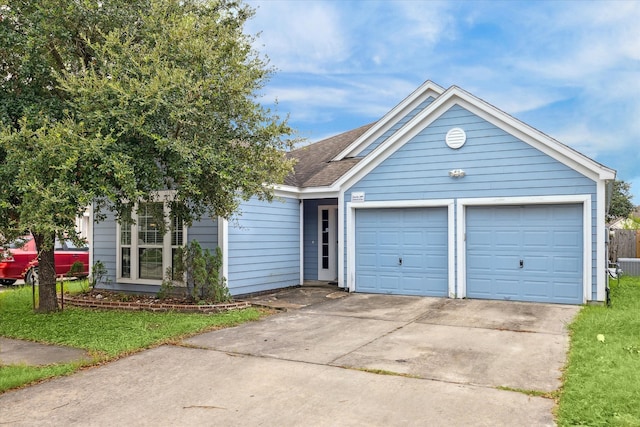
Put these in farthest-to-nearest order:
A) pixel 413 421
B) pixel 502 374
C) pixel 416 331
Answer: pixel 416 331, pixel 502 374, pixel 413 421

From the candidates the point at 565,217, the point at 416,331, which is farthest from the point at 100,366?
the point at 565,217

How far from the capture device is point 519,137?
34.2ft

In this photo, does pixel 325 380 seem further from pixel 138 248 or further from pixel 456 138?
pixel 138 248

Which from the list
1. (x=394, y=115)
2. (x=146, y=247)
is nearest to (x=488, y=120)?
(x=394, y=115)

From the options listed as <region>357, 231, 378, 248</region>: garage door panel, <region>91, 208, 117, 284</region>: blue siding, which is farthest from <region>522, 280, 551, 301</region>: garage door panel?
<region>91, 208, 117, 284</region>: blue siding

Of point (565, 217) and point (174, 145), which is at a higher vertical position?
point (174, 145)

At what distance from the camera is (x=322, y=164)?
16.0m

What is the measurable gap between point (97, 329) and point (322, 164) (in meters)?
9.53

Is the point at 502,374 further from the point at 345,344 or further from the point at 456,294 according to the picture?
the point at 456,294

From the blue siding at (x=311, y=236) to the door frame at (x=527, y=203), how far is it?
4140mm

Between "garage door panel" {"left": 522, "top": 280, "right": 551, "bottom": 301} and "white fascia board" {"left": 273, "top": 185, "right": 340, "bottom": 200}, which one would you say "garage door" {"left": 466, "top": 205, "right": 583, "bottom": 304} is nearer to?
"garage door panel" {"left": 522, "top": 280, "right": 551, "bottom": 301}

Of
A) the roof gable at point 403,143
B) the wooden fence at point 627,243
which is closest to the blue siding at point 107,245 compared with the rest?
the roof gable at point 403,143

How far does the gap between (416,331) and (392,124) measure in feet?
29.9

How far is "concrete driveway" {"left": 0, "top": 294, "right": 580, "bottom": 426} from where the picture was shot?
4293 millimetres
